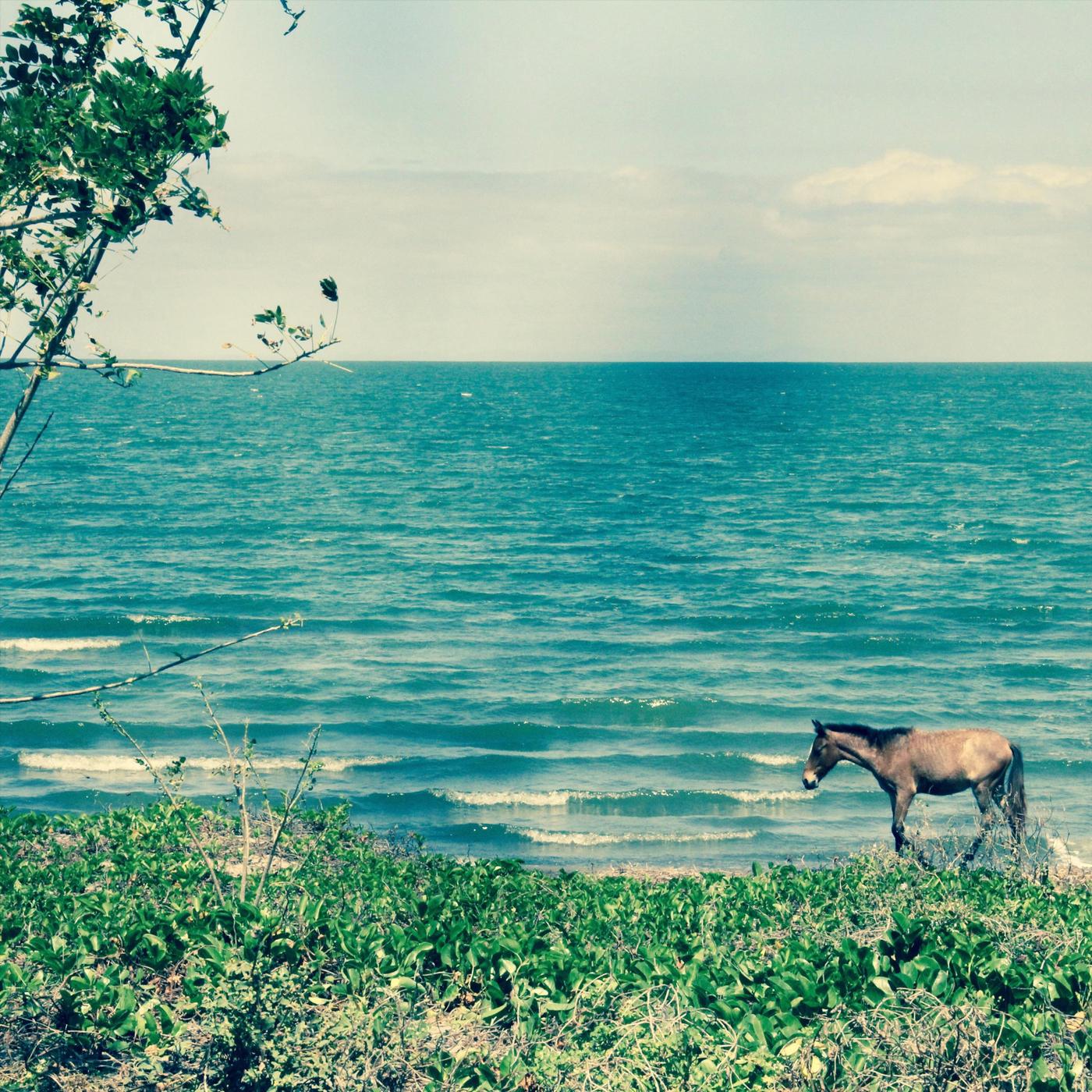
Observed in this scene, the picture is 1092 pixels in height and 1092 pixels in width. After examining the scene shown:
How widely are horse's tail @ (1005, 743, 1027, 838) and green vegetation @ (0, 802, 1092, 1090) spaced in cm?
459

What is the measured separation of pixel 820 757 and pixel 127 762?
39.6 feet

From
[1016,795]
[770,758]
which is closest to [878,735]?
[1016,795]

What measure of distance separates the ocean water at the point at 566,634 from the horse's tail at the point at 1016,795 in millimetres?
1046

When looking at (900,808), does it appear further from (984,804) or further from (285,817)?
(285,817)

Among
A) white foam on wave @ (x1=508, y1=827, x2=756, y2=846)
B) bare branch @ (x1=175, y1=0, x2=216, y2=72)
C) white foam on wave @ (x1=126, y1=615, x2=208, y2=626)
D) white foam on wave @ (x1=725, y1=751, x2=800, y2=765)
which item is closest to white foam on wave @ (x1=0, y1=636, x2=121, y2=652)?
white foam on wave @ (x1=126, y1=615, x2=208, y2=626)

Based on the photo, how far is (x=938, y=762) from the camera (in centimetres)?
1345

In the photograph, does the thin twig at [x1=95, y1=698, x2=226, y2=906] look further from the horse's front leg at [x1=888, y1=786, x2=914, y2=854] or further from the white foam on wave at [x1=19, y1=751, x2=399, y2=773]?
the horse's front leg at [x1=888, y1=786, x2=914, y2=854]

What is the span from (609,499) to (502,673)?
28.3 meters

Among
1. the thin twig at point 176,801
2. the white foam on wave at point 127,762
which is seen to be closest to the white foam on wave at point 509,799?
the white foam on wave at point 127,762

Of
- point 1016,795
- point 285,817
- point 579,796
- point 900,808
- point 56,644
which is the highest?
point 285,817

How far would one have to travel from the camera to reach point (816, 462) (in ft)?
221

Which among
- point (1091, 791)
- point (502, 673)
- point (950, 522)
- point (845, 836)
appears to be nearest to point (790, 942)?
point (845, 836)

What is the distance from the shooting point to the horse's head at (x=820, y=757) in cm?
1365

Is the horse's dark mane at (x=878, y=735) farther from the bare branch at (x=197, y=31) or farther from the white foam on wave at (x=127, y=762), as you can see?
the bare branch at (x=197, y=31)
